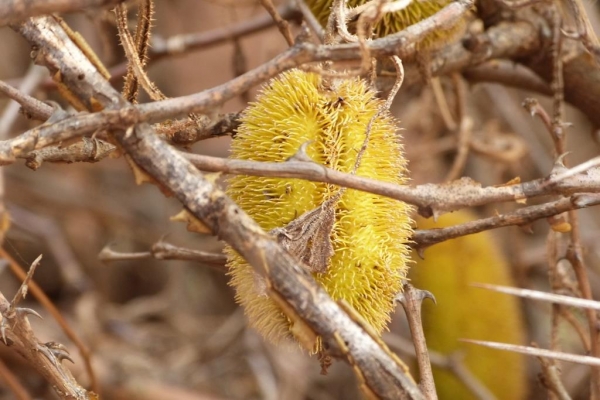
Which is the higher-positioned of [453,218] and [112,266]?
[453,218]

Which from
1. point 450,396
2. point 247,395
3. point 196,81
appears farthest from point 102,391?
point 196,81

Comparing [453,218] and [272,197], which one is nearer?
[272,197]

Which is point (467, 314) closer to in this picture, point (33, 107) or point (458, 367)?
point (458, 367)

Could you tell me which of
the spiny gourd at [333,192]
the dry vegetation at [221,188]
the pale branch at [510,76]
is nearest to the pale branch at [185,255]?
the dry vegetation at [221,188]

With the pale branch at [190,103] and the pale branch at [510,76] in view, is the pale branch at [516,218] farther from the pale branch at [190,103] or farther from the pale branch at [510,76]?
the pale branch at [510,76]

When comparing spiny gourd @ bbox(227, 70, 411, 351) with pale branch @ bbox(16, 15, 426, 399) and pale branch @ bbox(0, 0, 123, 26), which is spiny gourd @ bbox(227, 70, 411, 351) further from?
pale branch @ bbox(0, 0, 123, 26)

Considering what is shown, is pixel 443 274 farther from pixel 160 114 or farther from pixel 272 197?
pixel 160 114

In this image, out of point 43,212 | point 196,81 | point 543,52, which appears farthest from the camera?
point 196,81
